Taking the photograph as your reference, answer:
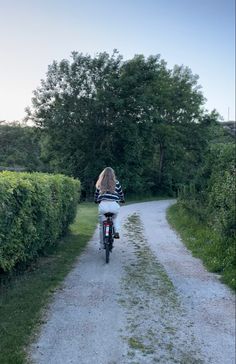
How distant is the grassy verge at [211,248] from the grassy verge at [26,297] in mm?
3279

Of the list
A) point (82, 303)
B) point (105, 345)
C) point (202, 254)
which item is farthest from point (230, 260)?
point (105, 345)

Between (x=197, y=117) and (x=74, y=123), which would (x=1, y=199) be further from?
(x=197, y=117)

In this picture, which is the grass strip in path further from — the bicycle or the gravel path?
the bicycle

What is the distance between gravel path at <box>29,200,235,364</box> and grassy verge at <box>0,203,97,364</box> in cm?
17

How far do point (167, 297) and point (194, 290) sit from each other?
833 millimetres

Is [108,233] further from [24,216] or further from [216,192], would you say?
[216,192]

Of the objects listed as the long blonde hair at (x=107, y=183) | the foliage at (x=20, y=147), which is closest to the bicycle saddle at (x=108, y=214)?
the long blonde hair at (x=107, y=183)

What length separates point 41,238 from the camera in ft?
27.9

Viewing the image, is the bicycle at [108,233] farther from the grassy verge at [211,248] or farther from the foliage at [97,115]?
the foliage at [97,115]

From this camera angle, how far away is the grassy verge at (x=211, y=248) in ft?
30.0

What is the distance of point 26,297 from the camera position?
6.45 m

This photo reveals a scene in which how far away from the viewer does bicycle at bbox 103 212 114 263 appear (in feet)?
31.1

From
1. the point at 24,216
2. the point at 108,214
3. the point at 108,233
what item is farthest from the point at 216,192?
the point at 24,216

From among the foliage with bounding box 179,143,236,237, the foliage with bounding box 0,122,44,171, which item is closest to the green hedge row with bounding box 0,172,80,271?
the foliage with bounding box 179,143,236,237
